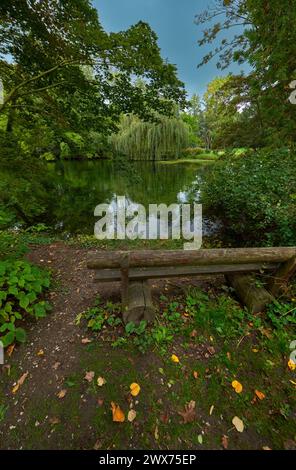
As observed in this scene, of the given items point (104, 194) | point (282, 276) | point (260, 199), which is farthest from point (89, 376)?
point (104, 194)

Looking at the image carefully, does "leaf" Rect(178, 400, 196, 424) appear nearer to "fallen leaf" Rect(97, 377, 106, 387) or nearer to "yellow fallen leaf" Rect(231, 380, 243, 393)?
"yellow fallen leaf" Rect(231, 380, 243, 393)

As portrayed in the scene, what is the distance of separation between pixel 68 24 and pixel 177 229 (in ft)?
15.0

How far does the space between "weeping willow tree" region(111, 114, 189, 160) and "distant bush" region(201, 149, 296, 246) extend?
51.1 ft

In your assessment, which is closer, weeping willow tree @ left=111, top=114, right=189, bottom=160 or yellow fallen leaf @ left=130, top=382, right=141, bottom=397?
yellow fallen leaf @ left=130, top=382, right=141, bottom=397

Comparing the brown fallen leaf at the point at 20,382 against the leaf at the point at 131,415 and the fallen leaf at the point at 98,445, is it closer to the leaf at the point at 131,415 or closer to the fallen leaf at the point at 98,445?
the fallen leaf at the point at 98,445

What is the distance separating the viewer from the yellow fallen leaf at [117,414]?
65.7 inches

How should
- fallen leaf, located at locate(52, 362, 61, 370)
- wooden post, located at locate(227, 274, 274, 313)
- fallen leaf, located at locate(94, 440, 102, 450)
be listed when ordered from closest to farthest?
fallen leaf, located at locate(94, 440, 102, 450)
fallen leaf, located at locate(52, 362, 61, 370)
wooden post, located at locate(227, 274, 274, 313)

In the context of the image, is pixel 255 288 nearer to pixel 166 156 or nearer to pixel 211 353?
pixel 211 353

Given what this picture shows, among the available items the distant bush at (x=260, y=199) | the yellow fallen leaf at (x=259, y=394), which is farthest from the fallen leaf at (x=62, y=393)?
the distant bush at (x=260, y=199)

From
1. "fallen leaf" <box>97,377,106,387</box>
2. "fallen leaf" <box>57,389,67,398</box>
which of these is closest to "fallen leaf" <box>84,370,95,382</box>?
"fallen leaf" <box>97,377,106,387</box>

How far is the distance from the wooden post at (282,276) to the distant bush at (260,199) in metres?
0.79

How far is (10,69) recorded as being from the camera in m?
4.19

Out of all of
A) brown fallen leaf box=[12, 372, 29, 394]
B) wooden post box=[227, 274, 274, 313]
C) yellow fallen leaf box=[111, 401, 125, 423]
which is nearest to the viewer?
yellow fallen leaf box=[111, 401, 125, 423]

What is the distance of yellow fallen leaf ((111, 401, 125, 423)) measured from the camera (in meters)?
1.67
